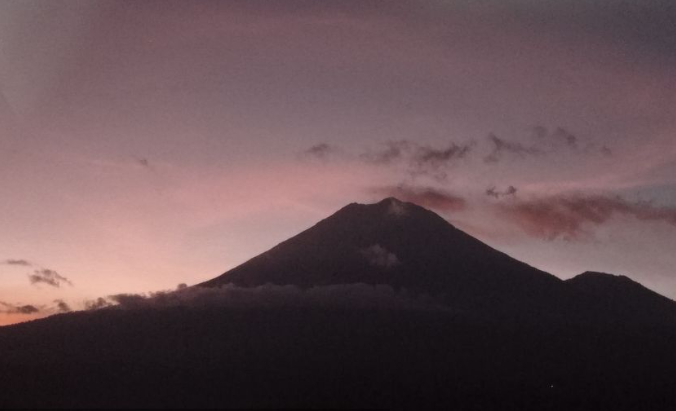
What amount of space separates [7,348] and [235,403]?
8367cm

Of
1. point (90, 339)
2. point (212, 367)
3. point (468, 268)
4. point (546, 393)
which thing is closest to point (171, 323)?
point (90, 339)

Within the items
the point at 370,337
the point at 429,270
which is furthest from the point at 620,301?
the point at 370,337

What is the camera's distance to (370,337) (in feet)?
551

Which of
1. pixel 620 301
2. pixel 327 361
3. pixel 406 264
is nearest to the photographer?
pixel 327 361

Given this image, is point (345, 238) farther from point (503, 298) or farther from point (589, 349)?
point (589, 349)

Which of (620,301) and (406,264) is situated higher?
(406,264)

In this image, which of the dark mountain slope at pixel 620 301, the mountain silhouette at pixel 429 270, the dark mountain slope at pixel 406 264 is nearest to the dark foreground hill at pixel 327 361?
the dark mountain slope at pixel 620 301

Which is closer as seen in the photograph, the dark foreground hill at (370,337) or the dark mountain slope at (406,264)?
the dark foreground hill at (370,337)

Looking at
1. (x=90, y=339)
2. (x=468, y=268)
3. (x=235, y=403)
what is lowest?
(x=235, y=403)

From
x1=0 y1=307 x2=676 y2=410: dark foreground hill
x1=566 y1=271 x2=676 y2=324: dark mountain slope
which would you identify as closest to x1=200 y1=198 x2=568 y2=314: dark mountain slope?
x1=0 y1=307 x2=676 y2=410: dark foreground hill

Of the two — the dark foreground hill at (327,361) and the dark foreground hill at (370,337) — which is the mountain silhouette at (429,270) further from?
the dark foreground hill at (327,361)

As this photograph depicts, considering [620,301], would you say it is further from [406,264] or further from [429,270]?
[406,264]

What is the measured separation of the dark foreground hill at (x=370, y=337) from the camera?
134125mm

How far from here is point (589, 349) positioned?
550 ft
